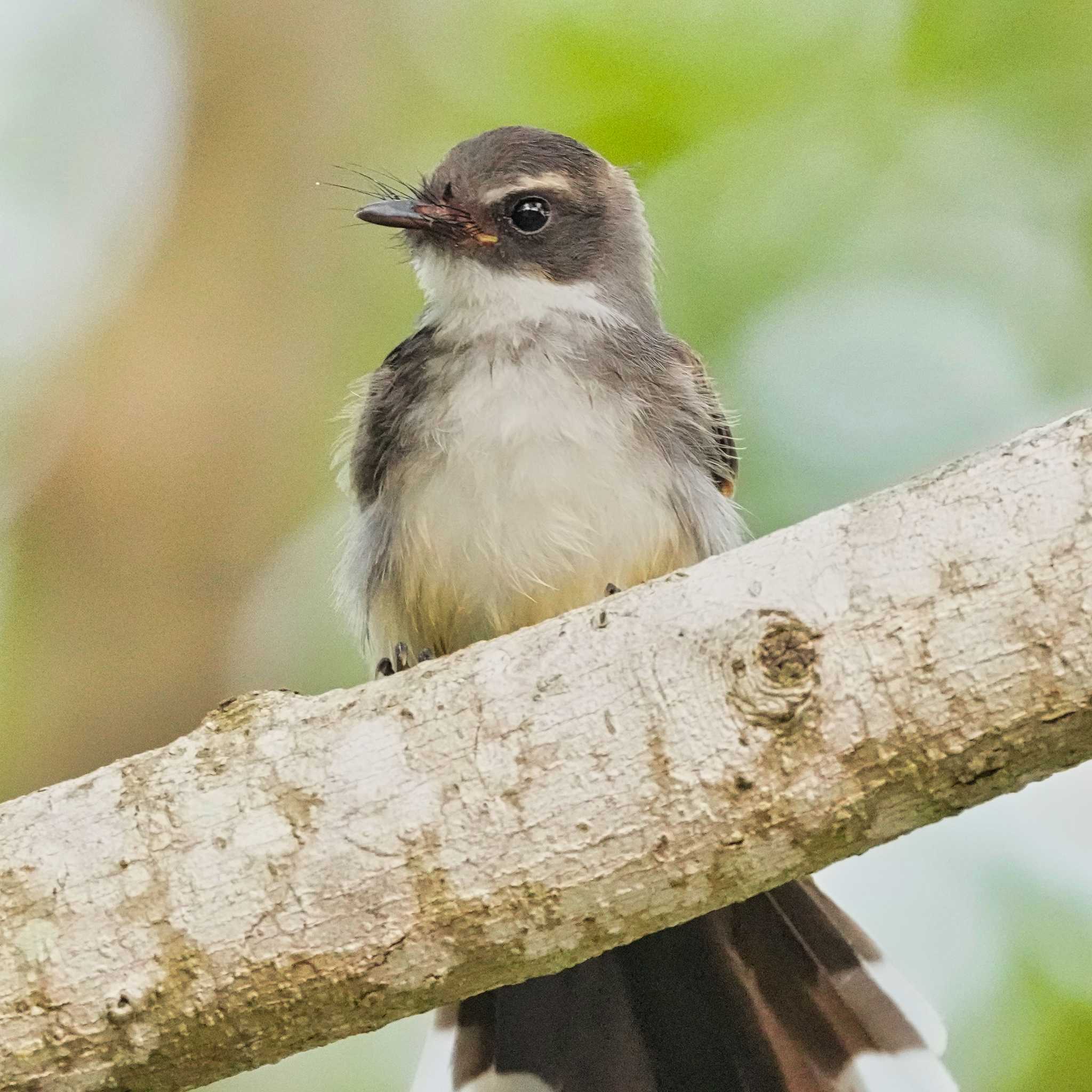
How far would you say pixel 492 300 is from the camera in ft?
15.6

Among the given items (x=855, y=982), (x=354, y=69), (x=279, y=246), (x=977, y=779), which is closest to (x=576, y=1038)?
(x=855, y=982)

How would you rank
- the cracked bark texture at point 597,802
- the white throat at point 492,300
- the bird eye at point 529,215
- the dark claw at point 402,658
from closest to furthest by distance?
the cracked bark texture at point 597,802, the dark claw at point 402,658, the white throat at point 492,300, the bird eye at point 529,215

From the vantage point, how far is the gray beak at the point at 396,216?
187 inches

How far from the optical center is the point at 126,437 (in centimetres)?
553

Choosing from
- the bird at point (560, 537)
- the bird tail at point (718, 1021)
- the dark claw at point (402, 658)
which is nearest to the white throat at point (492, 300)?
the bird at point (560, 537)

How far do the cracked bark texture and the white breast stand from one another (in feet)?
4.45

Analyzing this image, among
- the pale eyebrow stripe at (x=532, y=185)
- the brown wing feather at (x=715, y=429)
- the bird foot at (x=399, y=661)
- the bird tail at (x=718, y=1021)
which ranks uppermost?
the pale eyebrow stripe at (x=532, y=185)

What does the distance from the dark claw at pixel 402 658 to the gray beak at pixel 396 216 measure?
134 centimetres

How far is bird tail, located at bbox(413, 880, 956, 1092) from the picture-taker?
4.12 meters

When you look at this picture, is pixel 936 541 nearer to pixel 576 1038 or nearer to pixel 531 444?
pixel 531 444

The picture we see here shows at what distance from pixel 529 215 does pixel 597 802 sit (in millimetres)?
2635

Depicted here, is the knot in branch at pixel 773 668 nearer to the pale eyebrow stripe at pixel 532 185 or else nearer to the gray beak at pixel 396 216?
the gray beak at pixel 396 216

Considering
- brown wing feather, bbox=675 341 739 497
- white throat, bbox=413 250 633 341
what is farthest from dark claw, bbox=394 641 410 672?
brown wing feather, bbox=675 341 739 497

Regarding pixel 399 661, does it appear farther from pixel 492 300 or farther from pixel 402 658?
pixel 492 300
